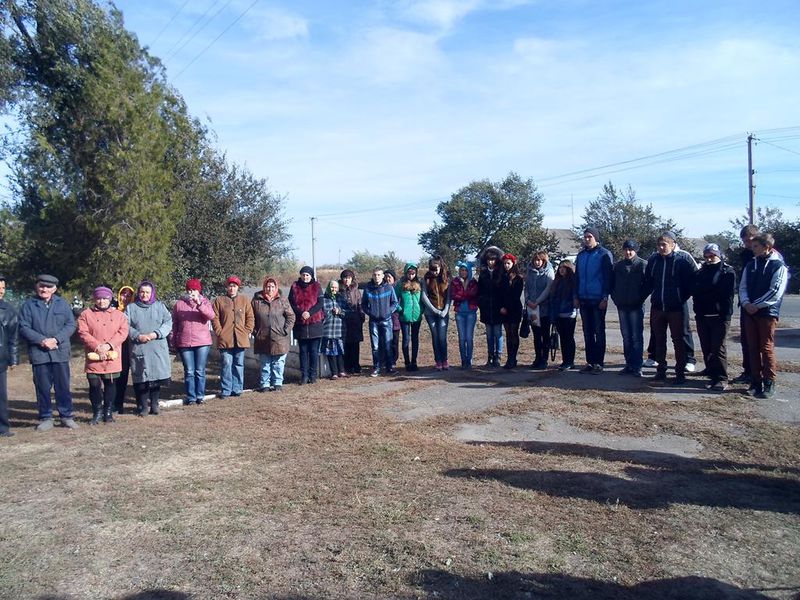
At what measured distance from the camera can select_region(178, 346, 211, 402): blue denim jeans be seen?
9516 millimetres

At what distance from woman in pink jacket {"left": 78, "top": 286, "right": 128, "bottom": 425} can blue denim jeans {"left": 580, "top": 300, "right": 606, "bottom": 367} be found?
6.36m

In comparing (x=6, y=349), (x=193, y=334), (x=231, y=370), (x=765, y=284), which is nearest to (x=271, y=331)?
(x=231, y=370)

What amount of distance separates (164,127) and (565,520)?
550 inches

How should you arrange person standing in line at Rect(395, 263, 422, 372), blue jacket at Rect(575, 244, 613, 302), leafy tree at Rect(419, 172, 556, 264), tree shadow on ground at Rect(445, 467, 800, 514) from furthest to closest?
leafy tree at Rect(419, 172, 556, 264) → person standing in line at Rect(395, 263, 422, 372) → blue jacket at Rect(575, 244, 613, 302) → tree shadow on ground at Rect(445, 467, 800, 514)

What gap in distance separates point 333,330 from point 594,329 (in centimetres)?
404

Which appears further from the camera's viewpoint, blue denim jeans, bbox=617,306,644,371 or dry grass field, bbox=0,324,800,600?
blue denim jeans, bbox=617,306,644,371

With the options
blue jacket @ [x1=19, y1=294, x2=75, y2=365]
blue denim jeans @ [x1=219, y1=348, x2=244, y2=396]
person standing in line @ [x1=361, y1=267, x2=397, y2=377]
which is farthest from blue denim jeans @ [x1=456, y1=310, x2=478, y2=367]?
blue jacket @ [x1=19, y1=294, x2=75, y2=365]

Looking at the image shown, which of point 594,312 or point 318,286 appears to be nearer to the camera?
point 594,312

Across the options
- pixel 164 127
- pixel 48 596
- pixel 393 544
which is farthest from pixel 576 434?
pixel 164 127

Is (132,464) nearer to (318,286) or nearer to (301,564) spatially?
(301,564)

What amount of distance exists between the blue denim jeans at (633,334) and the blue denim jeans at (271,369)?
5054 mm

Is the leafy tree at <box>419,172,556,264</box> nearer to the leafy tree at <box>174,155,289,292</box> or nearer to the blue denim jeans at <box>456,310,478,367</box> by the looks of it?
the leafy tree at <box>174,155,289,292</box>

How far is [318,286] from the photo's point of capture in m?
10.7

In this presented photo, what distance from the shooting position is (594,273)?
962 centimetres
